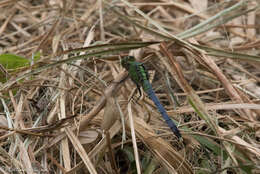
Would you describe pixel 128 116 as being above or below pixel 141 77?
below

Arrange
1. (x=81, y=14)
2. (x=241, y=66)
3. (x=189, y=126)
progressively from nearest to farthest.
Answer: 1. (x=189, y=126)
2. (x=241, y=66)
3. (x=81, y=14)

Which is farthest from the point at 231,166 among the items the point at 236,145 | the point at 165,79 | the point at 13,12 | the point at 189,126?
the point at 13,12

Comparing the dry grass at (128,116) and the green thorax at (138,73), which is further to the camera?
the green thorax at (138,73)

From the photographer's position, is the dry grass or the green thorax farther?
the green thorax

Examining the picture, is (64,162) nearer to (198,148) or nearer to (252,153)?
(198,148)

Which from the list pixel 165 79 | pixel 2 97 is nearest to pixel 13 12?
pixel 2 97

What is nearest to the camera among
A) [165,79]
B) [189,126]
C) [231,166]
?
[231,166]

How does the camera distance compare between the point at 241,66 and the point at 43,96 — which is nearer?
the point at 43,96

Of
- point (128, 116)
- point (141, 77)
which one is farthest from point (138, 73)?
point (128, 116)

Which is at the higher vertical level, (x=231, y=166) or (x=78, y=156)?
(x=78, y=156)

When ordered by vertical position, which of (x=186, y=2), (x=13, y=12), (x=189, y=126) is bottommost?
(x=189, y=126)

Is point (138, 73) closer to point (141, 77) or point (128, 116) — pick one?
point (141, 77)
